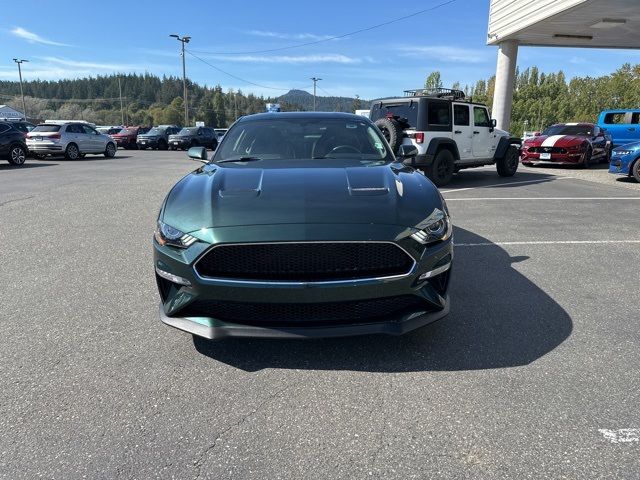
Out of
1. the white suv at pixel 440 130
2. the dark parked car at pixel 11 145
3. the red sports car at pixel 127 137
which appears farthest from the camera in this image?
the red sports car at pixel 127 137

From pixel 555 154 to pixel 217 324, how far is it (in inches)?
641

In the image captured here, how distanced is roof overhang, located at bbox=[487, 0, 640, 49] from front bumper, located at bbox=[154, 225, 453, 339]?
16.0 metres

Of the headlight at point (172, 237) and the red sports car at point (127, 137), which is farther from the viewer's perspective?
the red sports car at point (127, 137)

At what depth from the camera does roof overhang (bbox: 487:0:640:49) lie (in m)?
15.5

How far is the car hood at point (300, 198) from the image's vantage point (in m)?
2.72

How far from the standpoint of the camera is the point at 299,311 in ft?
8.69

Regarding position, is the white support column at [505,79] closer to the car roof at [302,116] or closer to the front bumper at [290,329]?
the car roof at [302,116]

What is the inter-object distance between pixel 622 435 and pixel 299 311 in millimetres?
1705

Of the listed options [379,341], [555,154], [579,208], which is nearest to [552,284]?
[379,341]

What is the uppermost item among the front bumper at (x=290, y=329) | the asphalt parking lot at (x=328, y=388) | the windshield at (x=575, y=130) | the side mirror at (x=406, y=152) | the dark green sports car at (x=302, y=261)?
the windshield at (x=575, y=130)

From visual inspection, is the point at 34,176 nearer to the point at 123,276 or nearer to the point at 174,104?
the point at 123,276

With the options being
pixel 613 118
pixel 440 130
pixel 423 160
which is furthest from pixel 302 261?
pixel 613 118

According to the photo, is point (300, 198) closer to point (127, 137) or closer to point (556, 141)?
point (556, 141)

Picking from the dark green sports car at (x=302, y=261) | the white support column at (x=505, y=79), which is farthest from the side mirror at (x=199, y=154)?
the white support column at (x=505, y=79)
